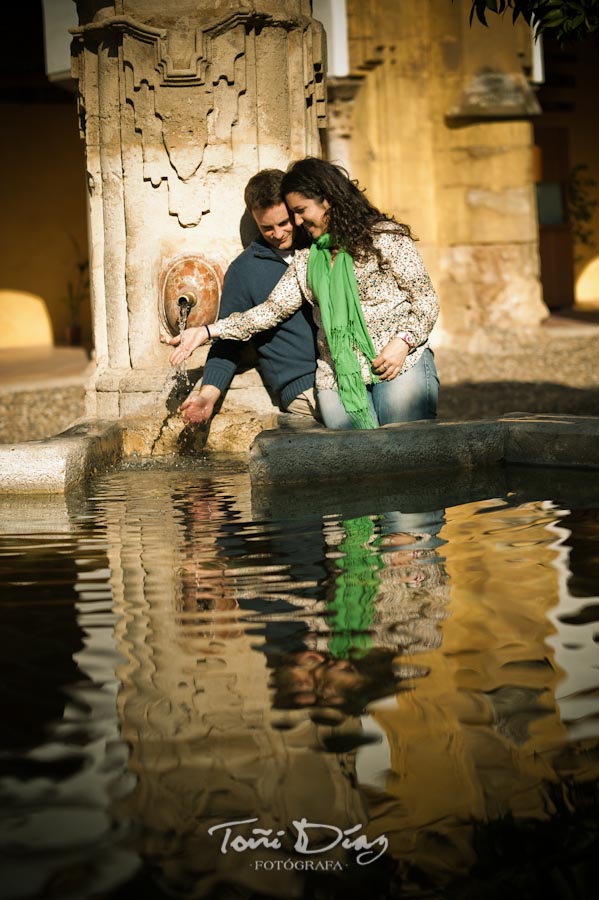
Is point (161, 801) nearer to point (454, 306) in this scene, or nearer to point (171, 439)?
point (171, 439)

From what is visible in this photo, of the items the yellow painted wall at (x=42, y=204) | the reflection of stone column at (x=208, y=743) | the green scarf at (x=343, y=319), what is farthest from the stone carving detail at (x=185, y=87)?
the yellow painted wall at (x=42, y=204)

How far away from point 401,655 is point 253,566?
933mm

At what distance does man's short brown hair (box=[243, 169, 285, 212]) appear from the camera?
17.6ft

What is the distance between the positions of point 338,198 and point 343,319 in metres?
0.49

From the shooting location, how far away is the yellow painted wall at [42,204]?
16875mm

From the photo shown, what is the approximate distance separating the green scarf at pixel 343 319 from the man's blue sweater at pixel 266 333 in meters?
0.46

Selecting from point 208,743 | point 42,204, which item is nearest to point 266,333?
point 208,743

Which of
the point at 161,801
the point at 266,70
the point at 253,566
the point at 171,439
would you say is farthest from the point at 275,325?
the point at 161,801

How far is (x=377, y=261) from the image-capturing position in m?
5.20

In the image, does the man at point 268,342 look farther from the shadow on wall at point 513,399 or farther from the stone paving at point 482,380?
the shadow on wall at point 513,399

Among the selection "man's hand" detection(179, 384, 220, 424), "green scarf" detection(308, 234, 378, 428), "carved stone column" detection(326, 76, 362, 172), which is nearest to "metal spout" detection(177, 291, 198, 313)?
"man's hand" detection(179, 384, 220, 424)

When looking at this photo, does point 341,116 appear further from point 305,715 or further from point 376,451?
point 305,715

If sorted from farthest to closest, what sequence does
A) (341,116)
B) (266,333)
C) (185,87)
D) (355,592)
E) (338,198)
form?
(341,116) → (185,87) → (266,333) → (338,198) → (355,592)

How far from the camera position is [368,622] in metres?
2.72
